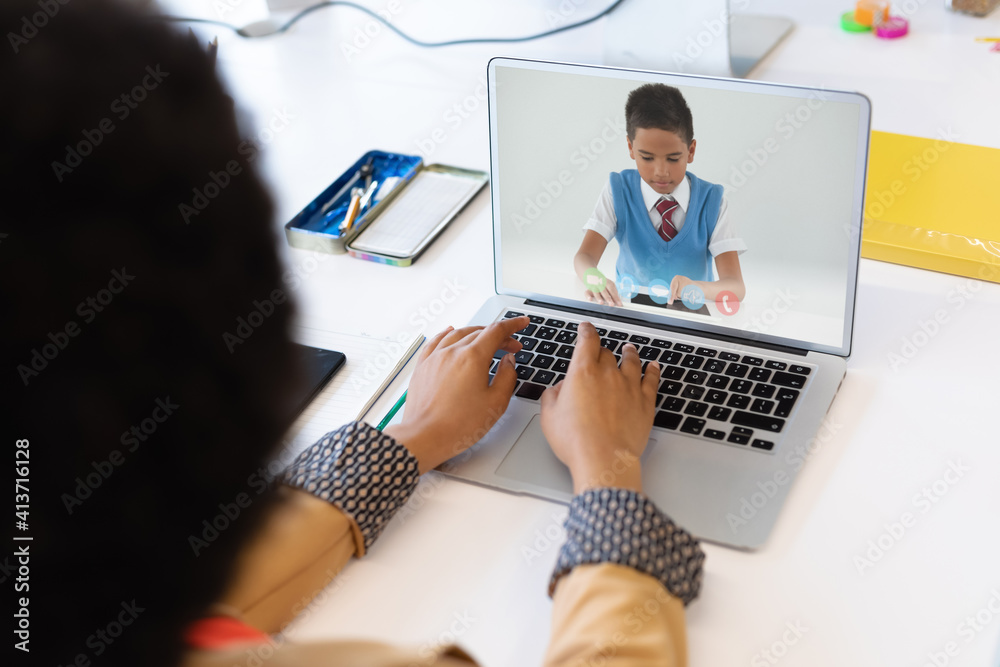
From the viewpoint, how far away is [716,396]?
2.62 ft

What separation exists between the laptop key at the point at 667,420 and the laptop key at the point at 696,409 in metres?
0.01

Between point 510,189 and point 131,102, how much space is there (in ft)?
2.06

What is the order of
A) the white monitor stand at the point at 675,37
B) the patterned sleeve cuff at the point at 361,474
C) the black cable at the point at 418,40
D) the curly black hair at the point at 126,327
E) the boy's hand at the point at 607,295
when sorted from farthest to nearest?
the black cable at the point at 418,40 → the white monitor stand at the point at 675,37 → the boy's hand at the point at 607,295 → the patterned sleeve cuff at the point at 361,474 → the curly black hair at the point at 126,327

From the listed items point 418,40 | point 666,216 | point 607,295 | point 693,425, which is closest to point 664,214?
point 666,216

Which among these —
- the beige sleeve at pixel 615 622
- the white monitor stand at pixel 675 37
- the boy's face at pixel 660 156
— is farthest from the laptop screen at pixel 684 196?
the white monitor stand at pixel 675 37

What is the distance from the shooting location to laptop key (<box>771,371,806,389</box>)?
805 mm

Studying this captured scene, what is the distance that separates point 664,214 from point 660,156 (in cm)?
6

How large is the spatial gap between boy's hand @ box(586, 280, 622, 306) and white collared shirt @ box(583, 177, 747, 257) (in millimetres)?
60

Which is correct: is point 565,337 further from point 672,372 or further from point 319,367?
point 319,367

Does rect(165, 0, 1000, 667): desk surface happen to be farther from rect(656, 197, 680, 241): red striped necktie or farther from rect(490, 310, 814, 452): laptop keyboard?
rect(656, 197, 680, 241): red striped necktie

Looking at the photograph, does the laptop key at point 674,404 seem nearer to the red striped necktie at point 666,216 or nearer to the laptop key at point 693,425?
the laptop key at point 693,425

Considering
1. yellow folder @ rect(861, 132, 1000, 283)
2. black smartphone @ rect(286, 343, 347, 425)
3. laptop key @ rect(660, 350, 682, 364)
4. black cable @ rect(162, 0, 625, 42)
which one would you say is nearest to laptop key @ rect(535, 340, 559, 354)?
laptop key @ rect(660, 350, 682, 364)

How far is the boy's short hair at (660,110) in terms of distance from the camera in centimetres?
81

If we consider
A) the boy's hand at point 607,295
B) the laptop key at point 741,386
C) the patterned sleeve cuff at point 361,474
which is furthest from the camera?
the boy's hand at point 607,295
